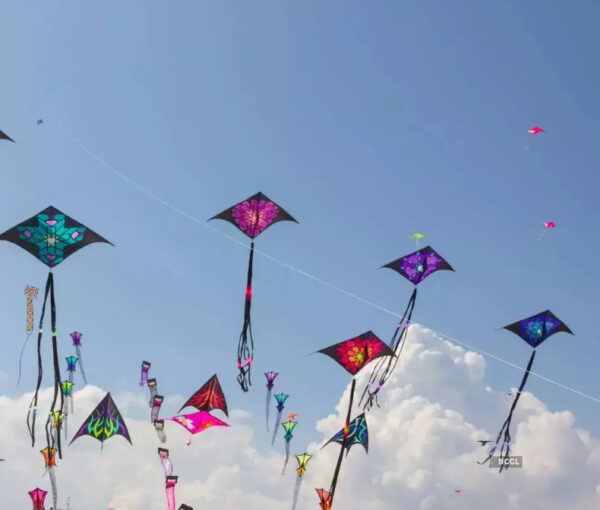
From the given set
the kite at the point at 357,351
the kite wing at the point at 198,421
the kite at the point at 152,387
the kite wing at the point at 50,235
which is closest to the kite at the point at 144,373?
the kite at the point at 152,387

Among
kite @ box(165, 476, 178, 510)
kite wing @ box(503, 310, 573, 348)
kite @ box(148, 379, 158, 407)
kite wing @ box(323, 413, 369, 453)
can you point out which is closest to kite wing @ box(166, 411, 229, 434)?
kite @ box(148, 379, 158, 407)

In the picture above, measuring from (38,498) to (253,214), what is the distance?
20.0 meters

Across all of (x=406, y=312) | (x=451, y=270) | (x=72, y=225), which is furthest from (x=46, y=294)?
(x=451, y=270)

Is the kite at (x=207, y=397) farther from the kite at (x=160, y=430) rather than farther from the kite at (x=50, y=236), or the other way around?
the kite at (x=50, y=236)

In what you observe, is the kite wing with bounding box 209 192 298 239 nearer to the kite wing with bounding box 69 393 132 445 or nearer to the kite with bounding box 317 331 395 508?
the kite with bounding box 317 331 395 508

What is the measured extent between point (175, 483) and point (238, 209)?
476 inches

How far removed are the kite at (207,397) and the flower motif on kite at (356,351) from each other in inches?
397

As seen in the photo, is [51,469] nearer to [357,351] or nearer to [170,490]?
[170,490]

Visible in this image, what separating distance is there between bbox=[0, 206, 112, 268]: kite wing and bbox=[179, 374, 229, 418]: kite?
55.2ft

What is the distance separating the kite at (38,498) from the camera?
1382 inches

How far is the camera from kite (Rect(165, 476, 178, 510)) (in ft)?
92.3

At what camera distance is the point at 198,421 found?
38.3 metres

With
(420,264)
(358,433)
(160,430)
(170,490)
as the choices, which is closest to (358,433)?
(358,433)

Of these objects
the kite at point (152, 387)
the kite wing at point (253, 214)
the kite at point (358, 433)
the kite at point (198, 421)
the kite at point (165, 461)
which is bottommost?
the kite at point (165, 461)
